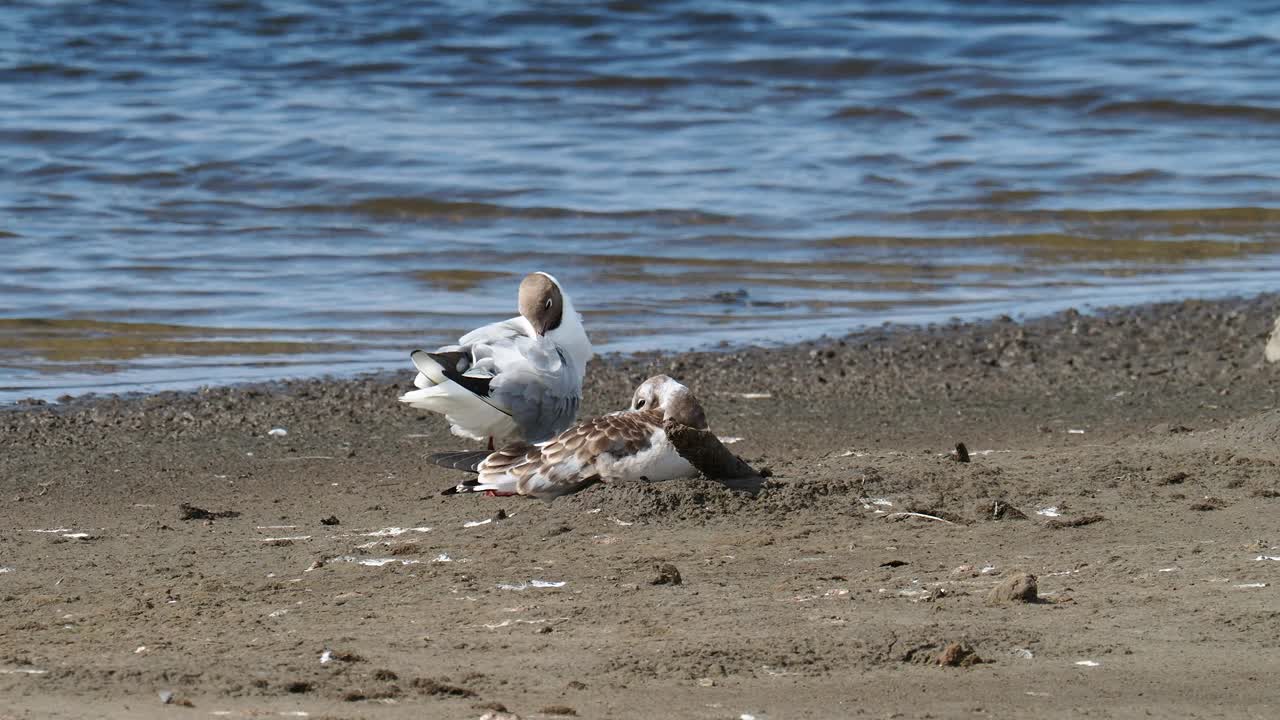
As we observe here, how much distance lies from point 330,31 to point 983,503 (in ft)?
72.8

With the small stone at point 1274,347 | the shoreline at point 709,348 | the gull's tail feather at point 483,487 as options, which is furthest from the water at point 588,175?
the gull's tail feather at point 483,487

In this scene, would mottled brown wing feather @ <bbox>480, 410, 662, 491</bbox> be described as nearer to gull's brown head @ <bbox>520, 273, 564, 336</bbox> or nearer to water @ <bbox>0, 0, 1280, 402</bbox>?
gull's brown head @ <bbox>520, 273, 564, 336</bbox>

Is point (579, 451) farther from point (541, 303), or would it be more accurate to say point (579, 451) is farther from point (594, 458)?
point (541, 303)

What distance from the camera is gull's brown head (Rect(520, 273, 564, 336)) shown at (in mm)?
7414

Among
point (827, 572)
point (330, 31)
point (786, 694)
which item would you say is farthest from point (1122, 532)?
point (330, 31)

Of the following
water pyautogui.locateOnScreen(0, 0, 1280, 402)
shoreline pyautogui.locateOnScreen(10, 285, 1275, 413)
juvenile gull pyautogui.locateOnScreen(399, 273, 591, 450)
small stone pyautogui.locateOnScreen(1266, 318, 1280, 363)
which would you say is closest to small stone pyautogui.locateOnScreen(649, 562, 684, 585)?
juvenile gull pyautogui.locateOnScreen(399, 273, 591, 450)

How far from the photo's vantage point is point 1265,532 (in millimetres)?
5477

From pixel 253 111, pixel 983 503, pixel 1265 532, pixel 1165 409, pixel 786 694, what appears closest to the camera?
pixel 786 694

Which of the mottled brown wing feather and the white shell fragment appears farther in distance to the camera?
the mottled brown wing feather

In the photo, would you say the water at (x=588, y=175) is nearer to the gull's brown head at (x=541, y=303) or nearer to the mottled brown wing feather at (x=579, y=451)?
the gull's brown head at (x=541, y=303)

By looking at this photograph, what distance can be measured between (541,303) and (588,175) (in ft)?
30.4

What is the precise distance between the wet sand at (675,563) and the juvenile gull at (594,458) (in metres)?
0.11

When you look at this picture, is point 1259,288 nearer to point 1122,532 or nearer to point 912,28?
point 1122,532

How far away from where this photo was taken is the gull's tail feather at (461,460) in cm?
660
